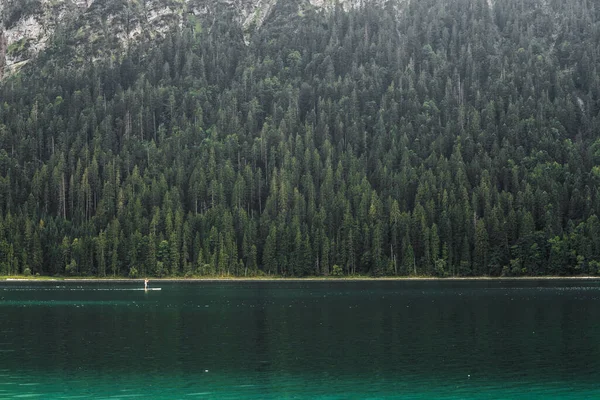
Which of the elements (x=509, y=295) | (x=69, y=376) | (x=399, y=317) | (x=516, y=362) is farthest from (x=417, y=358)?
(x=509, y=295)

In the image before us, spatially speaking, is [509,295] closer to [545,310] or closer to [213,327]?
[545,310]

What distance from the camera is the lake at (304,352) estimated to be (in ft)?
174

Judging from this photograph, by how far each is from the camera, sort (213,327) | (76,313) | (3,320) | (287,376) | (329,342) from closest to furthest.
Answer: (287,376) → (329,342) → (213,327) → (3,320) → (76,313)

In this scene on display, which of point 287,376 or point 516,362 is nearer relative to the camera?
point 287,376

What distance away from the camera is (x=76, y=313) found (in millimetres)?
109750

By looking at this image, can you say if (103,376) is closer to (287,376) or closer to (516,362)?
(287,376)

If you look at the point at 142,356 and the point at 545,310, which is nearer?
the point at 142,356

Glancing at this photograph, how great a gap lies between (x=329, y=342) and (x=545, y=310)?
4640 cm

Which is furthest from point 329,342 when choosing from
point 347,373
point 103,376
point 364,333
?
point 103,376

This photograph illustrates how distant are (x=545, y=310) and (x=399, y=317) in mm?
23874

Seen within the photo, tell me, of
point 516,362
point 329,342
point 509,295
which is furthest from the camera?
point 509,295

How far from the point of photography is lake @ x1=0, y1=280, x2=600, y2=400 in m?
53.1

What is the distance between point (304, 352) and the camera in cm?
6888

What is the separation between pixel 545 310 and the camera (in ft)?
360
